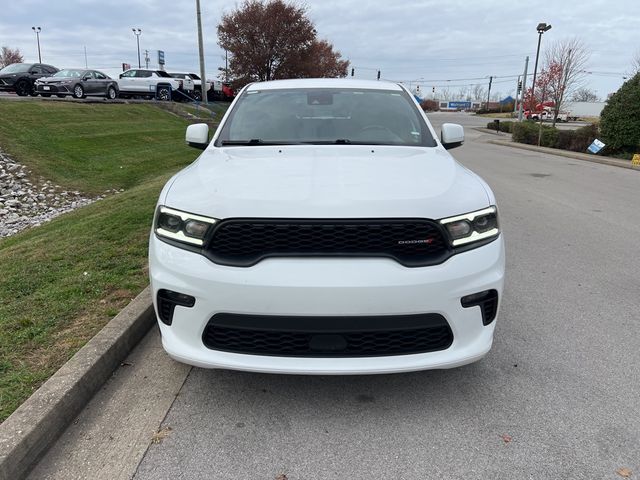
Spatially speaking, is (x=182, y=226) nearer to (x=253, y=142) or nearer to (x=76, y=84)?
(x=253, y=142)

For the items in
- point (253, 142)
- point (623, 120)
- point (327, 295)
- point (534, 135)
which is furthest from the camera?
point (534, 135)

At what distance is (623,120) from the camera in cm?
1911

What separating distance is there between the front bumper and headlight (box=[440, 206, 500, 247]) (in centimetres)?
7

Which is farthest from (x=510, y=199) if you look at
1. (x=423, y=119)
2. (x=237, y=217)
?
(x=237, y=217)

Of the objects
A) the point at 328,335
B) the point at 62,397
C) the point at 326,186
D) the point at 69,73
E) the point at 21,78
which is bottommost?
the point at 62,397

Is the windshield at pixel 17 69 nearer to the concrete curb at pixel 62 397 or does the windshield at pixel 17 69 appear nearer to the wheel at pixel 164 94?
the wheel at pixel 164 94

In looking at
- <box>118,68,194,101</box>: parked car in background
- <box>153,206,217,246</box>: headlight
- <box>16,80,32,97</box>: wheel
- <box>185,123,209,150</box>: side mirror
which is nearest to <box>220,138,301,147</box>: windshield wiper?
<box>185,123,209,150</box>: side mirror

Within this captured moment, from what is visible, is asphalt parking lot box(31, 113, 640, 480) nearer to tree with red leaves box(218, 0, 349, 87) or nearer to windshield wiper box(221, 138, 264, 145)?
windshield wiper box(221, 138, 264, 145)

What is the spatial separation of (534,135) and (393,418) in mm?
26728

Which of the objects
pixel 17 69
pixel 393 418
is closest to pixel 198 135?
pixel 393 418

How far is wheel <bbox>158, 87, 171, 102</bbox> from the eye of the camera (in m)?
29.7

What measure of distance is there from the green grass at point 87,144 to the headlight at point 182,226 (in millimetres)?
9948

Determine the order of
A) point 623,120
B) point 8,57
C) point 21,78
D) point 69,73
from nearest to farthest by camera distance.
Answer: point 623,120
point 21,78
point 69,73
point 8,57

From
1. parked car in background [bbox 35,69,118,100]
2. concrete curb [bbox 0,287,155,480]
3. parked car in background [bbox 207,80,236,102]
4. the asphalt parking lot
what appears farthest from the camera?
parked car in background [bbox 207,80,236,102]
